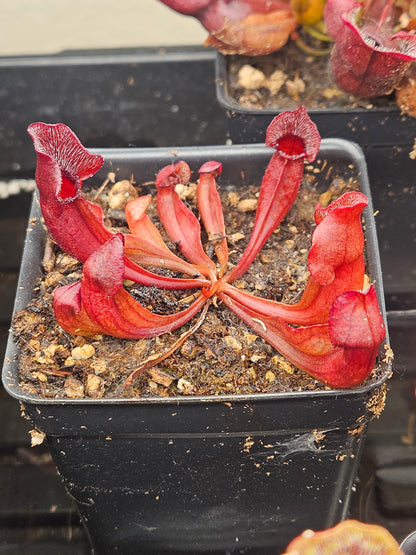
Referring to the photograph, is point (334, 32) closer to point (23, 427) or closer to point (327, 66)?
point (327, 66)

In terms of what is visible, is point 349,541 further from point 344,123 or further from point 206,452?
point 344,123

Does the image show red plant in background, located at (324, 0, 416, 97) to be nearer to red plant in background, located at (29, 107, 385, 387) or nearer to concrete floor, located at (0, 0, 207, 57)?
red plant in background, located at (29, 107, 385, 387)

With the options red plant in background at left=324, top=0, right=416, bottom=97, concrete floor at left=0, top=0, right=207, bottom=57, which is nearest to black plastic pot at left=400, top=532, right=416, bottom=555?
red plant in background at left=324, top=0, right=416, bottom=97

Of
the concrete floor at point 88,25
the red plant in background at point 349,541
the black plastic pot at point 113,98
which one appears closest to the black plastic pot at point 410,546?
the red plant in background at point 349,541

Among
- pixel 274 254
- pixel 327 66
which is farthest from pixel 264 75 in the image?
pixel 274 254

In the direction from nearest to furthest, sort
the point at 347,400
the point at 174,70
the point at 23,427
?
the point at 347,400
the point at 23,427
the point at 174,70

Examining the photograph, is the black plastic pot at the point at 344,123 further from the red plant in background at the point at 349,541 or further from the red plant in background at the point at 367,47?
the red plant in background at the point at 349,541
